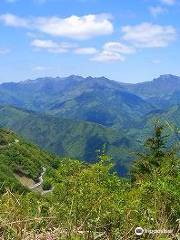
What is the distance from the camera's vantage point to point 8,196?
6.66m

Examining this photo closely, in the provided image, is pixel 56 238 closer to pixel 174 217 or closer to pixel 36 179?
pixel 174 217

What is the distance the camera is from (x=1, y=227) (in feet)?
21.1

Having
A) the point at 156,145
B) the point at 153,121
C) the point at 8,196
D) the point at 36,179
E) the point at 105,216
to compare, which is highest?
the point at 8,196

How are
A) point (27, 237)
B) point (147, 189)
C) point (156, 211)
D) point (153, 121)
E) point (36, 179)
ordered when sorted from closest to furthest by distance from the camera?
point (27, 237) < point (156, 211) < point (147, 189) < point (153, 121) < point (36, 179)

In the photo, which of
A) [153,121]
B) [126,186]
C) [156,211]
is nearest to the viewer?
[156,211]

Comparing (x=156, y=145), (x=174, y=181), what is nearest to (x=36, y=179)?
(x=156, y=145)

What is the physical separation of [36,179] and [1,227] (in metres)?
194

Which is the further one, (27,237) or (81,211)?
(81,211)

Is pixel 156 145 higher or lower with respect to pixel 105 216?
lower

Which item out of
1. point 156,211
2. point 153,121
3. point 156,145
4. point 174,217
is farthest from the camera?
point 156,145

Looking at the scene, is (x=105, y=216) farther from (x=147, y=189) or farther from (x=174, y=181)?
(x=174, y=181)

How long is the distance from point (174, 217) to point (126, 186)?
2598 cm

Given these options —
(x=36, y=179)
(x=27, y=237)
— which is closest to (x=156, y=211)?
(x=27, y=237)

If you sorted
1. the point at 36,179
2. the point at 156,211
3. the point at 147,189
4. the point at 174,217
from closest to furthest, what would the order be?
1. the point at 156,211
2. the point at 174,217
3. the point at 147,189
4. the point at 36,179
